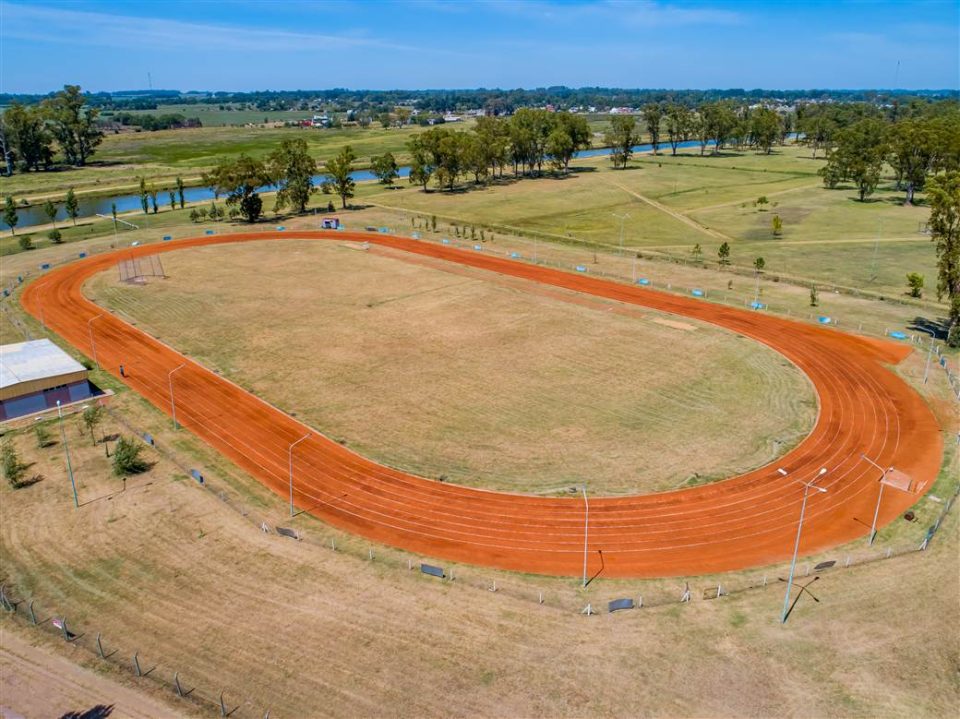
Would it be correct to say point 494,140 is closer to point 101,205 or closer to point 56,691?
point 101,205

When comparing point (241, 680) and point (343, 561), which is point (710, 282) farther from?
point (241, 680)

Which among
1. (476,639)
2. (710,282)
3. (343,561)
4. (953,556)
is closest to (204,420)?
(343,561)

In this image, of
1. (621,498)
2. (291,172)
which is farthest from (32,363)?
(291,172)

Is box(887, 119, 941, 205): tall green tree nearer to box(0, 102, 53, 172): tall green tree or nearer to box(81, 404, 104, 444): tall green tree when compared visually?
box(81, 404, 104, 444): tall green tree

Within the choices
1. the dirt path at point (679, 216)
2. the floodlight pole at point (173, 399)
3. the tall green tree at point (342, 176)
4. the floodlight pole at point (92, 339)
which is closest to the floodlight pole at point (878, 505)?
the floodlight pole at point (173, 399)

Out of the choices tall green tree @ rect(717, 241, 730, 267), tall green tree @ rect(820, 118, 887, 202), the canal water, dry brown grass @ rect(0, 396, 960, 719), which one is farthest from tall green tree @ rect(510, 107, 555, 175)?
dry brown grass @ rect(0, 396, 960, 719)

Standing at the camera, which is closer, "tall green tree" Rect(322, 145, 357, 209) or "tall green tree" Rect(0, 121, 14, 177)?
"tall green tree" Rect(322, 145, 357, 209)
